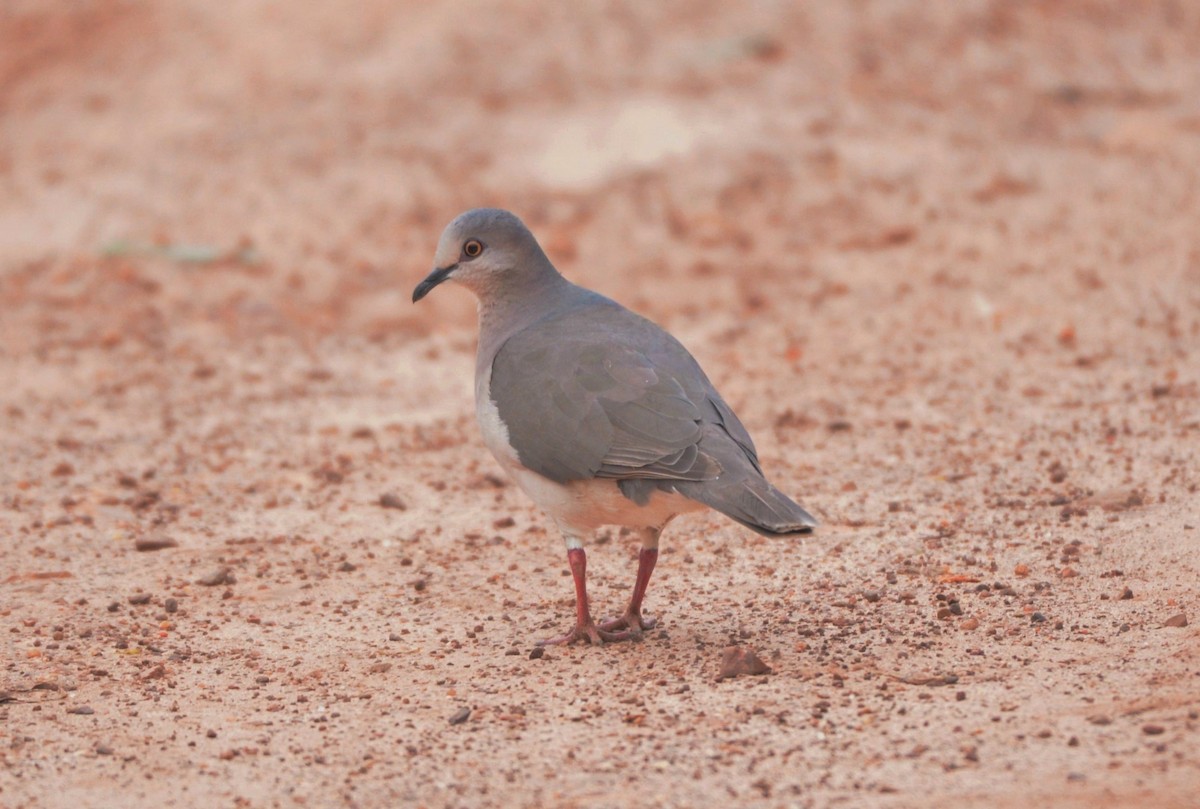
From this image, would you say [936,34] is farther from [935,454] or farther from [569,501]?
[569,501]

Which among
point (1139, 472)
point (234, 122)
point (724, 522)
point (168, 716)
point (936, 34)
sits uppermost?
point (936, 34)

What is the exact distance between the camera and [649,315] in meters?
10.4

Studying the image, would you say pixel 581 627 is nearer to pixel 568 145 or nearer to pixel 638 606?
pixel 638 606

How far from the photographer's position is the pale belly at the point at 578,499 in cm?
538

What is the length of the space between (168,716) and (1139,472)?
4501 millimetres

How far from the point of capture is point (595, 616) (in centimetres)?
601

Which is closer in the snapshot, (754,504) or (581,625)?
(754,504)

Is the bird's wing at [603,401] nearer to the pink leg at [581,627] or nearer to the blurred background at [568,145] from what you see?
the pink leg at [581,627]

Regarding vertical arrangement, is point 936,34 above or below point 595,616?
above

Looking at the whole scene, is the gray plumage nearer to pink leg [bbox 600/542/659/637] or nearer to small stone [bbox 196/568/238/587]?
pink leg [bbox 600/542/659/637]

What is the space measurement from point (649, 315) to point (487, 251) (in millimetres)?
4269

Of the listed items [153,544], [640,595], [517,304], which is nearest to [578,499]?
[640,595]

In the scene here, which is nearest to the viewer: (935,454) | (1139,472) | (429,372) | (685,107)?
(1139,472)

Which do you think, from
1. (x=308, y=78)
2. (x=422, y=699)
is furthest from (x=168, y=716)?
(x=308, y=78)
